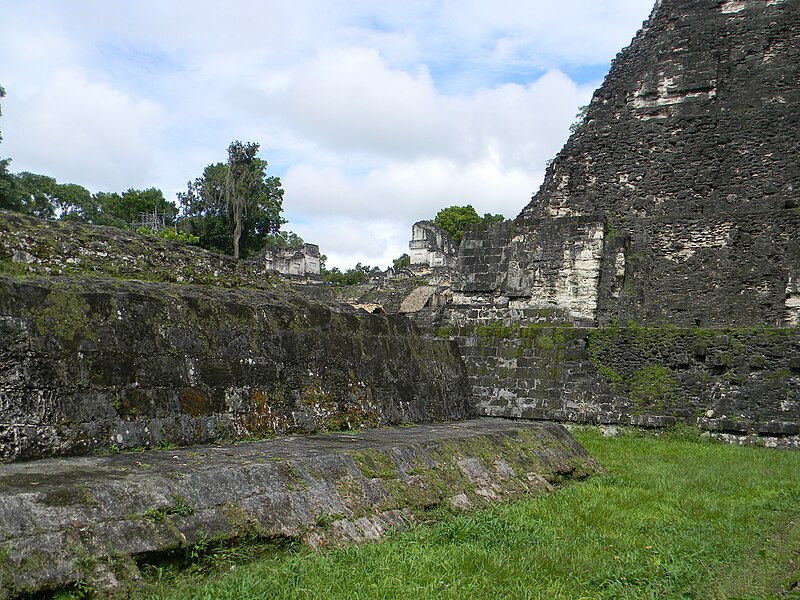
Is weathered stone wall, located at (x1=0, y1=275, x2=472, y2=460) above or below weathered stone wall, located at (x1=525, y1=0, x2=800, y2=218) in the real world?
below

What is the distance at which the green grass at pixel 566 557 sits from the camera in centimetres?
336

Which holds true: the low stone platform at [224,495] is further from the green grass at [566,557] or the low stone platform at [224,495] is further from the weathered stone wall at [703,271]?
the weathered stone wall at [703,271]

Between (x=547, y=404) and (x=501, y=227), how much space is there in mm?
3538

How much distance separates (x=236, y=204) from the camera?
1804 inches

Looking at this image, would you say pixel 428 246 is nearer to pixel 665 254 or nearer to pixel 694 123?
pixel 694 123

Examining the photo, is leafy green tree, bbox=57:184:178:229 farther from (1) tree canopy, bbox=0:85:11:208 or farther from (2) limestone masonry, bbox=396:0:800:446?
(2) limestone masonry, bbox=396:0:800:446

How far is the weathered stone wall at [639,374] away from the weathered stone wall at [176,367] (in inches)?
197

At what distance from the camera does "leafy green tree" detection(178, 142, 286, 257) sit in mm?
45781

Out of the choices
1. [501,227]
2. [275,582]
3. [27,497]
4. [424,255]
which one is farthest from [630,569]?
[424,255]

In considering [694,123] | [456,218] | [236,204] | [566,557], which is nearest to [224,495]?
[566,557]

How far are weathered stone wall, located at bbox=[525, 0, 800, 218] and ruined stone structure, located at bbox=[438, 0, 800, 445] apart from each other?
32 millimetres

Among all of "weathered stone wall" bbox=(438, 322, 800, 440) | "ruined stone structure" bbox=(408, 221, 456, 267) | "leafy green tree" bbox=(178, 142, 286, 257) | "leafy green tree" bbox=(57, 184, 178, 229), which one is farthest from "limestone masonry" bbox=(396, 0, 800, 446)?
"leafy green tree" bbox=(57, 184, 178, 229)

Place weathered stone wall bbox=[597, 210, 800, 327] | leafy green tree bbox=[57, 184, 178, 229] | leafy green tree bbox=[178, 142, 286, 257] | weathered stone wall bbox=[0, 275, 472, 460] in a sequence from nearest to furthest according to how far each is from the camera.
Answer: weathered stone wall bbox=[0, 275, 472, 460], weathered stone wall bbox=[597, 210, 800, 327], leafy green tree bbox=[178, 142, 286, 257], leafy green tree bbox=[57, 184, 178, 229]

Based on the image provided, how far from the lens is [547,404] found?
1241cm
